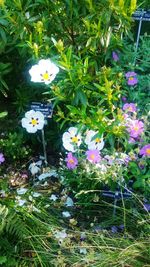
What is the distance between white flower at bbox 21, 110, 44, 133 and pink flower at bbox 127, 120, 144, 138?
2.40 feet

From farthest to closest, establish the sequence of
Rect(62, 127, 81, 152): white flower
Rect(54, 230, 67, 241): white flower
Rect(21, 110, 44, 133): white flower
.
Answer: Rect(21, 110, 44, 133): white flower, Rect(62, 127, 81, 152): white flower, Rect(54, 230, 67, 241): white flower

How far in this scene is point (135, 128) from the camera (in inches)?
106

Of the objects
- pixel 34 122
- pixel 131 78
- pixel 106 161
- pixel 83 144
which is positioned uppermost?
pixel 131 78

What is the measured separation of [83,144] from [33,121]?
429 mm

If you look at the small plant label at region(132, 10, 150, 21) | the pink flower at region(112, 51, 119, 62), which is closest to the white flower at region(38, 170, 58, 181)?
the pink flower at region(112, 51, 119, 62)

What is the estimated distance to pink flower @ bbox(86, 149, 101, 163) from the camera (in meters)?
2.75

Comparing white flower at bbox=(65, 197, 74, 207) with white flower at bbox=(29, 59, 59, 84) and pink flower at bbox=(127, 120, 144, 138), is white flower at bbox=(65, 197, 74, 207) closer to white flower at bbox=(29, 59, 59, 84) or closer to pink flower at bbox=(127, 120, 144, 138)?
pink flower at bbox=(127, 120, 144, 138)

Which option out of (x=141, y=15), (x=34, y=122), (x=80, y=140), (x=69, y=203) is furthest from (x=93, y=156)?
(x=141, y=15)

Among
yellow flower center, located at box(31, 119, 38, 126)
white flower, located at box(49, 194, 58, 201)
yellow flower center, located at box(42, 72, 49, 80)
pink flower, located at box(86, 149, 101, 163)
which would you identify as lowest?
white flower, located at box(49, 194, 58, 201)

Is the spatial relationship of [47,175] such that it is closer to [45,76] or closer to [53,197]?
[53,197]

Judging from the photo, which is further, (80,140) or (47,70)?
(80,140)

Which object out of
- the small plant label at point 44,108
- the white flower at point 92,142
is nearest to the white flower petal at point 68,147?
the white flower at point 92,142

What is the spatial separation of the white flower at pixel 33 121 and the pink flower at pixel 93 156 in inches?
21.2

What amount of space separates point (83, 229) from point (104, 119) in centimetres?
73
